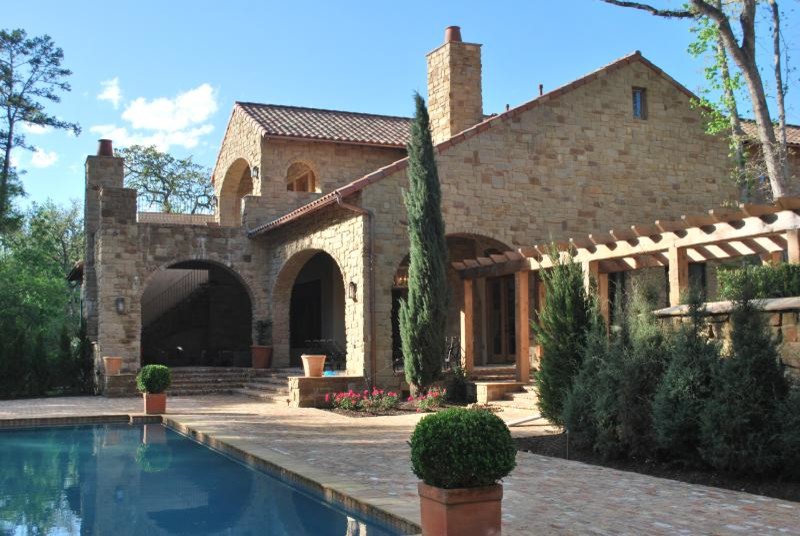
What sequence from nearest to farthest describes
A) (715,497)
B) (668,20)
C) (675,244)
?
(715,497)
(675,244)
(668,20)

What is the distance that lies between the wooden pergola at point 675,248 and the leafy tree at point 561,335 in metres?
0.48

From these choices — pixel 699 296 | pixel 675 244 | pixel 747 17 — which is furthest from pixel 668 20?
pixel 699 296

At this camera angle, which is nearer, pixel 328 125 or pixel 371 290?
pixel 371 290

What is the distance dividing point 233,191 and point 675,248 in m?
16.7

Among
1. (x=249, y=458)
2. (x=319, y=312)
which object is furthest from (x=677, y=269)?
(x=319, y=312)

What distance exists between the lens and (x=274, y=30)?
19.2 meters

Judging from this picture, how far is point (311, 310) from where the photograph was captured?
22.8m

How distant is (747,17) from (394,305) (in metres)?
9.25

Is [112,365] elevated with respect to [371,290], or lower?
lower

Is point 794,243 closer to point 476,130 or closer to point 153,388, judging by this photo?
point 476,130

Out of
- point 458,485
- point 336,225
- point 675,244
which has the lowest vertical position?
point 458,485

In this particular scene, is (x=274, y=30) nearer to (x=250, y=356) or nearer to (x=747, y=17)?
(x=250, y=356)

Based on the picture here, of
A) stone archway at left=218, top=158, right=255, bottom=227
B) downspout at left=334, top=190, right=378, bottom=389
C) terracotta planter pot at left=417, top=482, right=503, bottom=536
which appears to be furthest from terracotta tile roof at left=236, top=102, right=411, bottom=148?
terracotta planter pot at left=417, top=482, right=503, bottom=536

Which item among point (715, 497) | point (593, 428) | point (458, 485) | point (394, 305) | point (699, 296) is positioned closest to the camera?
point (458, 485)
